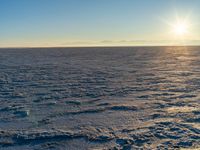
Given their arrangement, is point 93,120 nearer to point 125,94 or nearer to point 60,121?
point 60,121

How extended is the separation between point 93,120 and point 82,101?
1813mm

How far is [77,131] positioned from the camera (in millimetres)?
5195

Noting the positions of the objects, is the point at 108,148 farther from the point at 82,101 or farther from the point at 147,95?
the point at 147,95

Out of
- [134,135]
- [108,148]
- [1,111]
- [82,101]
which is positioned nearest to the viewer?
[108,148]

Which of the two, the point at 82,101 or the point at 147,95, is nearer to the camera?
the point at 82,101

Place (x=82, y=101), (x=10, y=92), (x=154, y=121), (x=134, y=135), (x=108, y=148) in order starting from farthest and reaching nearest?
(x=10, y=92) → (x=82, y=101) → (x=154, y=121) → (x=134, y=135) → (x=108, y=148)

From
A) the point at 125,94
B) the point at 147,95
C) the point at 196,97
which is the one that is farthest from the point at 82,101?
the point at 196,97

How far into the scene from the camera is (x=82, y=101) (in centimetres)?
761

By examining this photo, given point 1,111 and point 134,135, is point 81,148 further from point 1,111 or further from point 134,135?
point 1,111

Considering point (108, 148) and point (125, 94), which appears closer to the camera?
point (108, 148)

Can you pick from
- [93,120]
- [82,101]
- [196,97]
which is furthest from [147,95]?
[93,120]

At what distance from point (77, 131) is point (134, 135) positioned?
1.18 meters

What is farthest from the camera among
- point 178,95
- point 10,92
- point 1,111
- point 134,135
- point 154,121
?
point 10,92

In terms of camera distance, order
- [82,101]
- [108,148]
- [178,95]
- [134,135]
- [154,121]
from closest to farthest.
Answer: [108,148] < [134,135] < [154,121] < [82,101] < [178,95]
